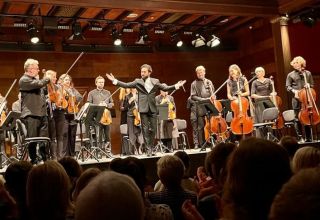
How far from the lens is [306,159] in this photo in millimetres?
2369

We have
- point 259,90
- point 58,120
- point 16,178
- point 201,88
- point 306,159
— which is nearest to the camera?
point 306,159

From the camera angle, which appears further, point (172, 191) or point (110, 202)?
point (172, 191)

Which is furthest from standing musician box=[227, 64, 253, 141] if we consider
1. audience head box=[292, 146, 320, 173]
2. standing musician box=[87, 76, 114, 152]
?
audience head box=[292, 146, 320, 173]

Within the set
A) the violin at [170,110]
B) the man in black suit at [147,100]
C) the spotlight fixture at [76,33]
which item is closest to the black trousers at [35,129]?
the man in black suit at [147,100]

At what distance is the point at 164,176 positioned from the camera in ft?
9.39

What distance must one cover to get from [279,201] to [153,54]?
13.5 metres

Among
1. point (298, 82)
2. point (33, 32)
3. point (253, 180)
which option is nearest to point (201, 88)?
point (298, 82)

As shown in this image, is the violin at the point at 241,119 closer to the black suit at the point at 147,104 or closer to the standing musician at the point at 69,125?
the black suit at the point at 147,104

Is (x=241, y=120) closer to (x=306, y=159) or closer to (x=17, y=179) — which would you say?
(x=306, y=159)

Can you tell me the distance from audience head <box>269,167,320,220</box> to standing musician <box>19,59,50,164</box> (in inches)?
235

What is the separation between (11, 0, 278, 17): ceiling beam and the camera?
952 cm

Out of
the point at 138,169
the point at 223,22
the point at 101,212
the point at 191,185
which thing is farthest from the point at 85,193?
the point at 223,22

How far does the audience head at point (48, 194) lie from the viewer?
5.47 feet

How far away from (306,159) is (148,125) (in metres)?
5.98
